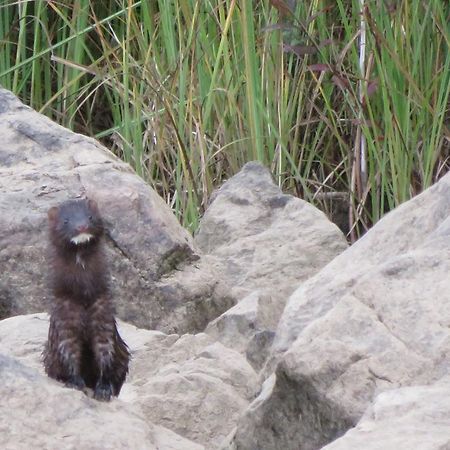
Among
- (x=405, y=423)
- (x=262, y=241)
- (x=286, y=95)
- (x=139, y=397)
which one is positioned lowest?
(x=262, y=241)

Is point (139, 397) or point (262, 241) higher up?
point (139, 397)

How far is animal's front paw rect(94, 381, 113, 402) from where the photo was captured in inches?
168

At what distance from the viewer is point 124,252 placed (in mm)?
5809

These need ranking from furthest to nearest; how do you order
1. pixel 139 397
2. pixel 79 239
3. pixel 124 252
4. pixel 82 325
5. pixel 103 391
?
pixel 124 252, pixel 139 397, pixel 79 239, pixel 82 325, pixel 103 391

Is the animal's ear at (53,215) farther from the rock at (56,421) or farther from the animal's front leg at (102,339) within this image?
the rock at (56,421)

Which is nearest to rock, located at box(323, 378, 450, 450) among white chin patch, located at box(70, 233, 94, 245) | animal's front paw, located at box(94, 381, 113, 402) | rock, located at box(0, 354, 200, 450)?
rock, located at box(0, 354, 200, 450)

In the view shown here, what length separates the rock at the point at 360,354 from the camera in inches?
153

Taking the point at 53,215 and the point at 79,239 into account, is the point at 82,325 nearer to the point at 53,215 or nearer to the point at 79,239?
the point at 79,239

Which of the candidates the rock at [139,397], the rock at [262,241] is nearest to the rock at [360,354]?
the rock at [139,397]

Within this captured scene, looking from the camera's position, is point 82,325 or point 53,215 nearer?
point 82,325

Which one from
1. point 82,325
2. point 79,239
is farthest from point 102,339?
point 79,239

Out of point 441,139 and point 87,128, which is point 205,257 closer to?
point 441,139

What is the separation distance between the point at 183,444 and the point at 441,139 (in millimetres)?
3392

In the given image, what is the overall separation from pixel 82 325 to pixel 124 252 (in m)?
1.38
